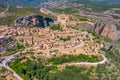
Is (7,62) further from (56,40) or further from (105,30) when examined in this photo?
(105,30)

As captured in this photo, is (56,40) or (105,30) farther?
(105,30)

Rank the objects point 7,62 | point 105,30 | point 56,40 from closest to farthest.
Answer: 1. point 7,62
2. point 56,40
3. point 105,30

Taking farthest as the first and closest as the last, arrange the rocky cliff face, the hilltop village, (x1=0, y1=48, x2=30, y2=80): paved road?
the rocky cliff face < the hilltop village < (x1=0, y1=48, x2=30, y2=80): paved road

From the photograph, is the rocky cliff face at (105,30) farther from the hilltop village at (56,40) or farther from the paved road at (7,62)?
the paved road at (7,62)

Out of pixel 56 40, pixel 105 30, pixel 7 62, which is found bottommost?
pixel 105 30

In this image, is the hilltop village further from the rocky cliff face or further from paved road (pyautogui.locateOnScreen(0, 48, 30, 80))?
the rocky cliff face

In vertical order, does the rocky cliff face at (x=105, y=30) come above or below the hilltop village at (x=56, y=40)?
below

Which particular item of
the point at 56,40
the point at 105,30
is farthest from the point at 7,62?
the point at 105,30

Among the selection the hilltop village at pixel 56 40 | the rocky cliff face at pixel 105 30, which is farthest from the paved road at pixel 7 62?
the rocky cliff face at pixel 105 30

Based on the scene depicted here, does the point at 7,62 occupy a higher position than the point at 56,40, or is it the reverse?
the point at 7,62

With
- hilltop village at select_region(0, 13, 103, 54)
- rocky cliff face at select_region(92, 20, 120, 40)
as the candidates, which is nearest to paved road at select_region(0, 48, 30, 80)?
hilltop village at select_region(0, 13, 103, 54)

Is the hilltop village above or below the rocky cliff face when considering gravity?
above

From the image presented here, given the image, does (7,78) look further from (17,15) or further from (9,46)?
(17,15)
